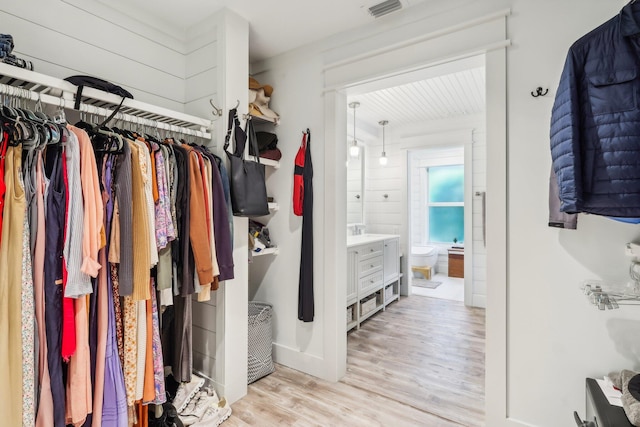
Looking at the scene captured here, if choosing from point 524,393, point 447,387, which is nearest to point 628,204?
point 524,393

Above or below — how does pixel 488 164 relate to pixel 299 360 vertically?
above

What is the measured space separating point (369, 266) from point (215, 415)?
7.19 feet

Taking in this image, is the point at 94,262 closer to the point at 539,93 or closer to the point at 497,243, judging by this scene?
the point at 497,243

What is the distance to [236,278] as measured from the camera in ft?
6.86

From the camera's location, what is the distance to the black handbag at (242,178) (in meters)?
1.95

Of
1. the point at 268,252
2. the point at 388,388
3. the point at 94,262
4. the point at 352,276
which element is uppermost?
the point at 94,262

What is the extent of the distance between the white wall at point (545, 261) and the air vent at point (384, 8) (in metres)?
0.38

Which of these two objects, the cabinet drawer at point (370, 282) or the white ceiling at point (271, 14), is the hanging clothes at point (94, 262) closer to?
the white ceiling at point (271, 14)

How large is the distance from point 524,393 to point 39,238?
95.1 inches

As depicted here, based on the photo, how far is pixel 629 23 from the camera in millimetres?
1132

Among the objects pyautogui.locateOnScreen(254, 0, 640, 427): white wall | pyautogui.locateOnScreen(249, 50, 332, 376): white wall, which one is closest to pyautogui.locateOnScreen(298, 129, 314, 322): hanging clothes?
pyautogui.locateOnScreen(249, 50, 332, 376): white wall

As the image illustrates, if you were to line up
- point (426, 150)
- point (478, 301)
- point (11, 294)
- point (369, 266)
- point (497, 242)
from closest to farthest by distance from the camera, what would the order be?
point (11, 294) < point (497, 242) < point (369, 266) < point (478, 301) < point (426, 150)

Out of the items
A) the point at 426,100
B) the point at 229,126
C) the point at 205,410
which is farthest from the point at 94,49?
the point at 426,100

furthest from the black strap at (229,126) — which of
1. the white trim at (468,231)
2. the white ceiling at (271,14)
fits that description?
the white trim at (468,231)
